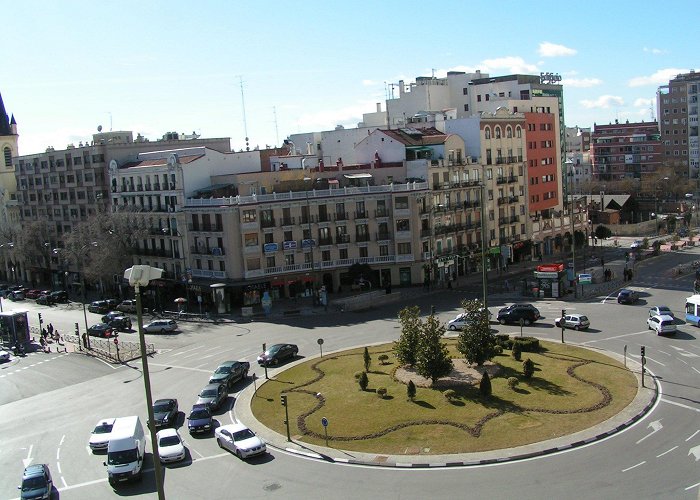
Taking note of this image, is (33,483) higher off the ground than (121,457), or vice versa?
(121,457)

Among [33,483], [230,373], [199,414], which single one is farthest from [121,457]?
[230,373]

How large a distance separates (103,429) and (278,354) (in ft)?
54.7

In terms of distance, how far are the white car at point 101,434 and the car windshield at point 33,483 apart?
19.3 ft

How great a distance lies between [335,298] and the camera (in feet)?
262

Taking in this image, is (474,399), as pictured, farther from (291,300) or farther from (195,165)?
(195,165)

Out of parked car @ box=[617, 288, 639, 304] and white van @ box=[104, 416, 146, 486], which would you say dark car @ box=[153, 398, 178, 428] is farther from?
parked car @ box=[617, 288, 639, 304]

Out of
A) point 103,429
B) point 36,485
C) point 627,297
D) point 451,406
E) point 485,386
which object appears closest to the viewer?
point 36,485

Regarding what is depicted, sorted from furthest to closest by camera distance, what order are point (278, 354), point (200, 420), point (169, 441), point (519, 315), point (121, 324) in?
point (121, 324) < point (519, 315) < point (278, 354) < point (200, 420) < point (169, 441)

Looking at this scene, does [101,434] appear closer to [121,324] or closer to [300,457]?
[300,457]

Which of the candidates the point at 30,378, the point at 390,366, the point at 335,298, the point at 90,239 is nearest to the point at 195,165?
the point at 90,239

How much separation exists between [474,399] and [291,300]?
41166 mm

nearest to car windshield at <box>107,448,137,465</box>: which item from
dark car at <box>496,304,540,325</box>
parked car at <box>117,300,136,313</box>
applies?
dark car at <box>496,304,540,325</box>

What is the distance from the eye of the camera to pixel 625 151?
186m

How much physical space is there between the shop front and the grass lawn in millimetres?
22930
